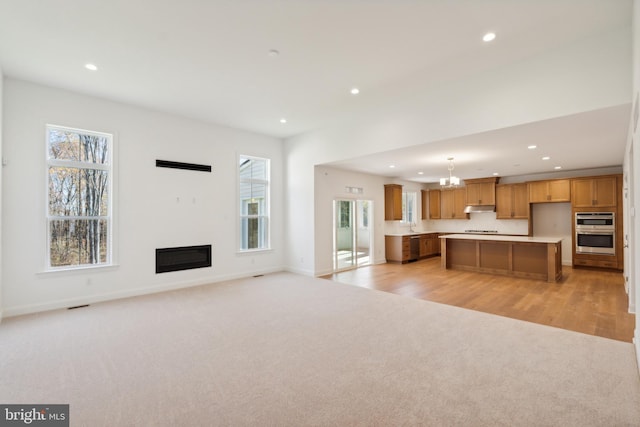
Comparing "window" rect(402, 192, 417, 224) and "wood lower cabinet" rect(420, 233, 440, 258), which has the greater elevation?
"window" rect(402, 192, 417, 224)

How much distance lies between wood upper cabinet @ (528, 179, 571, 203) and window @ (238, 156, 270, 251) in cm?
751

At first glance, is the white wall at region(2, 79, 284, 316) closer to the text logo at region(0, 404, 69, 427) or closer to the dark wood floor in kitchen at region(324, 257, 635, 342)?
the dark wood floor in kitchen at region(324, 257, 635, 342)

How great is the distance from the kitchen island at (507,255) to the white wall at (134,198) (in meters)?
4.62

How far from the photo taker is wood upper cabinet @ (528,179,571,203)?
7.98 meters

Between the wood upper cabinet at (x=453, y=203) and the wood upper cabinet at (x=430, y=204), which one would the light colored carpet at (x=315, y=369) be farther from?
the wood upper cabinet at (x=430, y=204)

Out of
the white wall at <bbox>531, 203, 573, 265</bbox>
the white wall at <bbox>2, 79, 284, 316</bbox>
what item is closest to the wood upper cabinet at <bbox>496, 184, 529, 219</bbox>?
the white wall at <bbox>531, 203, 573, 265</bbox>

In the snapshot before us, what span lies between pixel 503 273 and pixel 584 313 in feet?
9.32

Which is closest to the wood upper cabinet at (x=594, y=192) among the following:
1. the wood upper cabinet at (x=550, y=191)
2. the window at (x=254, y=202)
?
the wood upper cabinet at (x=550, y=191)

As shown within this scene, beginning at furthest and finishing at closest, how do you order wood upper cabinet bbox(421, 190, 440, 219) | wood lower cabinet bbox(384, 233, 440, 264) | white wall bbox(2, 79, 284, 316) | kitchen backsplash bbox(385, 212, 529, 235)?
wood upper cabinet bbox(421, 190, 440, 219) → kitchen backsplash bbox(385, 212, 529, 235) → wood lower cabinet bbox(384, 233, 440, 264) → white wall bbox(2, 79, 284, 316)

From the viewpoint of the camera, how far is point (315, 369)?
2756mm

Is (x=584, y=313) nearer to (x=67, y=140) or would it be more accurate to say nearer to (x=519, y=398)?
(x=519, y=398)

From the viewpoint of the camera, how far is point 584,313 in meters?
4.23

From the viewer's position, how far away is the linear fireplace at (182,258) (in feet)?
18.8

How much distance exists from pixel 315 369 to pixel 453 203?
30.5ft
